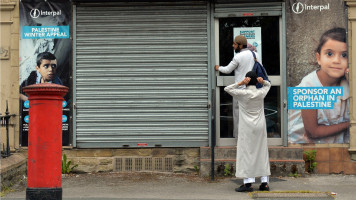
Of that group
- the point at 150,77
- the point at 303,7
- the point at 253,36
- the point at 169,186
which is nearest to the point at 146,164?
the point at 169,186

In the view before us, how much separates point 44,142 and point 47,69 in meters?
4.10

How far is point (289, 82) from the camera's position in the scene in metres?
8.67

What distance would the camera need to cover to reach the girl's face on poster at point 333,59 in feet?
28.3

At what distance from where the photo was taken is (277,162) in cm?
825

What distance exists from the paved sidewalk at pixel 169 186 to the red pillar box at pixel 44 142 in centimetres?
177

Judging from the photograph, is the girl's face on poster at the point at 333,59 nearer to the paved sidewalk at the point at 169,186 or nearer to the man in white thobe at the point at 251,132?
the paved sidewalk at the point at 169,186

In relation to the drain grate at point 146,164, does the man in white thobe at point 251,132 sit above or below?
above

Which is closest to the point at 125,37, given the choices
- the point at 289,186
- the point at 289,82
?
the point at 289,82

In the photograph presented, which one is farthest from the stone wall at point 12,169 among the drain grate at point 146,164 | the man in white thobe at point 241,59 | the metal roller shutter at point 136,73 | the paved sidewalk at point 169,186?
the man in white thobe at point 241,59

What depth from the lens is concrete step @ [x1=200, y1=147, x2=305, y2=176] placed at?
8.24 metres

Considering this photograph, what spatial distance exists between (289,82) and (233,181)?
2102mm

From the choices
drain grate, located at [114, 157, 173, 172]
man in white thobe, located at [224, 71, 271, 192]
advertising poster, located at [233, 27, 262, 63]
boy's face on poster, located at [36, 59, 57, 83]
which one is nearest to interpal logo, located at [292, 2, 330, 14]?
advertising poster, located at [233, 27, 262, 63]

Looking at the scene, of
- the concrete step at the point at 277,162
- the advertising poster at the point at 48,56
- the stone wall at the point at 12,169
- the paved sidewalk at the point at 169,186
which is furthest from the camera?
the advertising poster at the point at 48,56

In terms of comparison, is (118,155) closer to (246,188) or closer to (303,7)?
(246,188)
